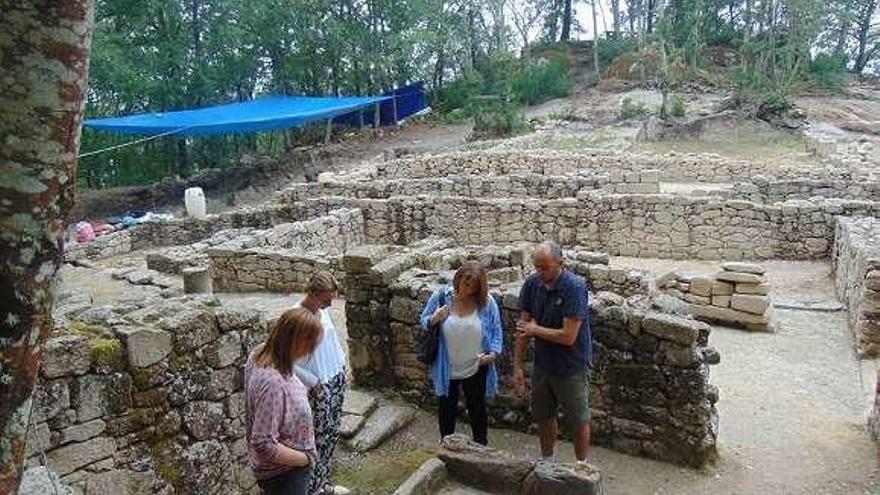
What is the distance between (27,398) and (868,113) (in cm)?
3331

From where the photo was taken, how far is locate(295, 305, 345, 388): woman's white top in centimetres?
457

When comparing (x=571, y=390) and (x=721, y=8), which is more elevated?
(x=721, y=8)

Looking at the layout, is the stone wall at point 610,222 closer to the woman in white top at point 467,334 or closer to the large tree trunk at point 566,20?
the woman in white top at point 467,334

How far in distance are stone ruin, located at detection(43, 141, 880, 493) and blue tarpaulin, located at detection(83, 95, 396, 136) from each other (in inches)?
157

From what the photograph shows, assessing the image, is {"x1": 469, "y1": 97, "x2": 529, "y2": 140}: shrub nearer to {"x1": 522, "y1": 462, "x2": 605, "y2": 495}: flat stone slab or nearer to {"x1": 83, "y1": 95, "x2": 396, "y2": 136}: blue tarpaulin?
{"x1": 83, "y1": 95, "x2": 396, "y2": 136}: blue tarpaulin

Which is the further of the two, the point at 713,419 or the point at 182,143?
the point at 182,143

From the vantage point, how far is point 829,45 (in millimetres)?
39719

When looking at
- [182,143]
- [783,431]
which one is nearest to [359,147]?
[182,143]

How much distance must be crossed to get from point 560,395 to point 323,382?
1684 millimetres

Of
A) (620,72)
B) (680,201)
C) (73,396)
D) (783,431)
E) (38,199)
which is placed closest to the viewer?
(38,199)

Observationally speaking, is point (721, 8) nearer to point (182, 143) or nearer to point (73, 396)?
point (182, 143)

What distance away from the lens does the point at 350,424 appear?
6.16 meters

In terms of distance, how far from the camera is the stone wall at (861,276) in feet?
27.2

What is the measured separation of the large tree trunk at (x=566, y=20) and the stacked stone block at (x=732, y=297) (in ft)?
121
